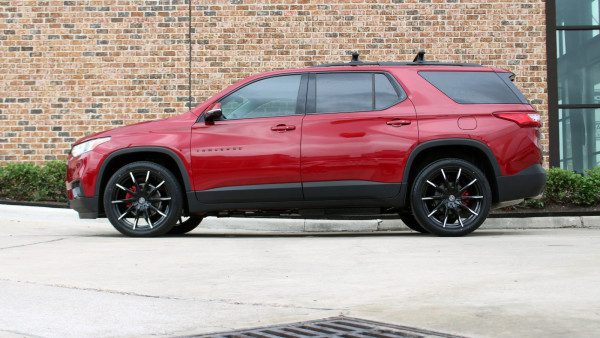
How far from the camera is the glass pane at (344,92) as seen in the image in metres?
10.5

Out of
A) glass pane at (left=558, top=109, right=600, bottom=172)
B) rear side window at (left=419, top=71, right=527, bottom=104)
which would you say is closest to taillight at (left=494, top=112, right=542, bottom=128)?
rear side window at (left=419, top=71, right=527, bottom=104)

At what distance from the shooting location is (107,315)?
18.0ft

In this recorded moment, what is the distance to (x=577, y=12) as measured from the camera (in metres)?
16.2

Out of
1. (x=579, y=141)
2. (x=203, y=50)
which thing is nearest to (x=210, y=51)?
(x=203, y=50)

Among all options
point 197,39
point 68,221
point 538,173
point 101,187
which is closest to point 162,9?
point 197,39

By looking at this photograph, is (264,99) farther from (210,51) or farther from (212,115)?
(210,51)

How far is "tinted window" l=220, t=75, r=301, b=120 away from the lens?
10539 millimetres

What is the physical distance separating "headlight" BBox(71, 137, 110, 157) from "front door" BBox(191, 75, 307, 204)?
3.14 ft

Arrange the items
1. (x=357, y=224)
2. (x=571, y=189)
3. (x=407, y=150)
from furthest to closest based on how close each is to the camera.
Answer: (x=571, y=189), (x=357, y=224), (x=407, y=150)

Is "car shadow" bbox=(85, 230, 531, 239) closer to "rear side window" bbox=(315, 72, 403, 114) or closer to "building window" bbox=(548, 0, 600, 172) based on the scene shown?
"rear side window" bbox=(315, 72, 403, 114)

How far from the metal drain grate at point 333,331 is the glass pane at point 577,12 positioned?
1197 centimetres

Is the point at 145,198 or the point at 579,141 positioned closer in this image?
the point at 145,198

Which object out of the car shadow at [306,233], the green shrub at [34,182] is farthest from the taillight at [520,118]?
the green shrub at [34,182]

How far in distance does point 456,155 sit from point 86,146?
12.2 feet
